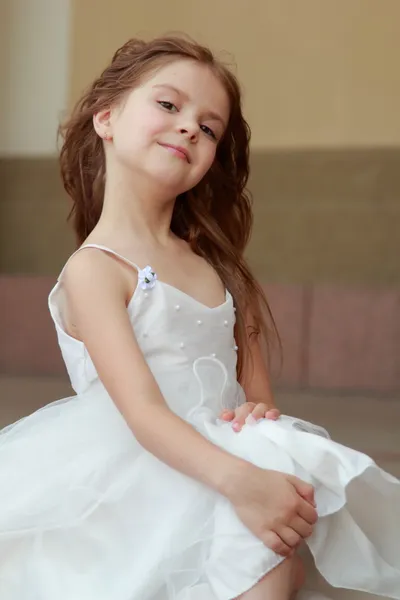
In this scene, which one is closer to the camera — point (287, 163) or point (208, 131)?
point (208, 131)

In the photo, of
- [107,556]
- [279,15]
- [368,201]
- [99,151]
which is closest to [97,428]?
[107,556]

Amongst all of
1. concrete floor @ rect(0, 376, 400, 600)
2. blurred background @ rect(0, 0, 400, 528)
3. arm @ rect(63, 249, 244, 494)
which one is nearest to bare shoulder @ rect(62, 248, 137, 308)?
arm @ rect(63, 249, 244, 494)

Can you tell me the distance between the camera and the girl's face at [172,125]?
1.00 metres

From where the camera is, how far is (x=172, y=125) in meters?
0.99

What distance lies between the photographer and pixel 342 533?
820 millimetres

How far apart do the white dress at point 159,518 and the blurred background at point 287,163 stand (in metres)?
1.63

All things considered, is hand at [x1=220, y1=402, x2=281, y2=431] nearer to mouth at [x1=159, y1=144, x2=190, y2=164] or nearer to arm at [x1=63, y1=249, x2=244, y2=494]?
arm at [x1=63, y1=249, x2=244, y2=494]

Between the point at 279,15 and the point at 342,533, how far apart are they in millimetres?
2450

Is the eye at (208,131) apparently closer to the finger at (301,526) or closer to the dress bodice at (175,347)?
the dress bodice at (175,347)

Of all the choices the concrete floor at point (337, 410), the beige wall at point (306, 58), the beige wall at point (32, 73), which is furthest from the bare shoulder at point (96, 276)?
the beige wall at point (32, 73)

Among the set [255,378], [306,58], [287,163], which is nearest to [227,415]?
[255,378]

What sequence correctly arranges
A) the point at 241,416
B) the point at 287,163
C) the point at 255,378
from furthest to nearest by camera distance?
1. the point at 287,163
2. the point at 255,378
3. the point at 241,416

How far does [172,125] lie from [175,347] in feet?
0.86

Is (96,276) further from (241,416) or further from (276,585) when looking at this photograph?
(276,585)
